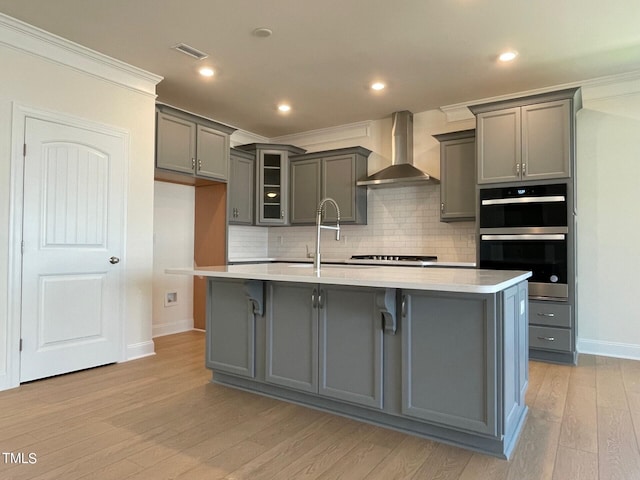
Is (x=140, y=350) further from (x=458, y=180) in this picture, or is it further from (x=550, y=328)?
(x=550, y=328)

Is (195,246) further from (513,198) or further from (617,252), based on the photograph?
(617,252)

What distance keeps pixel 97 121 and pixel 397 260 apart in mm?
3407

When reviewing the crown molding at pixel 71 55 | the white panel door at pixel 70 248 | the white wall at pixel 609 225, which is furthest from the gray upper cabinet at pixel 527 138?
the white panel door at pixel 70 248

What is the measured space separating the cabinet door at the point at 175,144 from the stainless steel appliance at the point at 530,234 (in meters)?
3.14

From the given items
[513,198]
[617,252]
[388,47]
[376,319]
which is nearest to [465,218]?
[513,198]

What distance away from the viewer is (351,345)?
2.49m

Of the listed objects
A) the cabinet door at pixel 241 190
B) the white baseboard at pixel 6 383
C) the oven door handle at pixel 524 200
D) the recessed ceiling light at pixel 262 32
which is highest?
the recessed ceiling light at pixel 262 32

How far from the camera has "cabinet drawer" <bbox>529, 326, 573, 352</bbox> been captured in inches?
149

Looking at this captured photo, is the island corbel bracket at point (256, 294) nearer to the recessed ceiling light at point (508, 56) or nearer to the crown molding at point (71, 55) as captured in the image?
the crown molding at point (71, 55)

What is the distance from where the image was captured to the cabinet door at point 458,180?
4531 millimetres

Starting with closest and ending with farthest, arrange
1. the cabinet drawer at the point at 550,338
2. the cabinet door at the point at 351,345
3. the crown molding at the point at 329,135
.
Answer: the cabinet door at the point at 351,345, the cabinet drawer at the point at 550,338, the crown molding at the point at 329,135

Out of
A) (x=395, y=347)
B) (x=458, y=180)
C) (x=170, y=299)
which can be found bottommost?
(x=170, y=299)

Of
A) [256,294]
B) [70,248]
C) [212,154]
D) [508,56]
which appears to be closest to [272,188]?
[212,154]

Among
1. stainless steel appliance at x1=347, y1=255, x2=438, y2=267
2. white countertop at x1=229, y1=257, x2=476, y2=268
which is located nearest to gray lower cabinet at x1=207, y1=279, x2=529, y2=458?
white countertop at x1=229, y1=257, x2=476, y2=268
